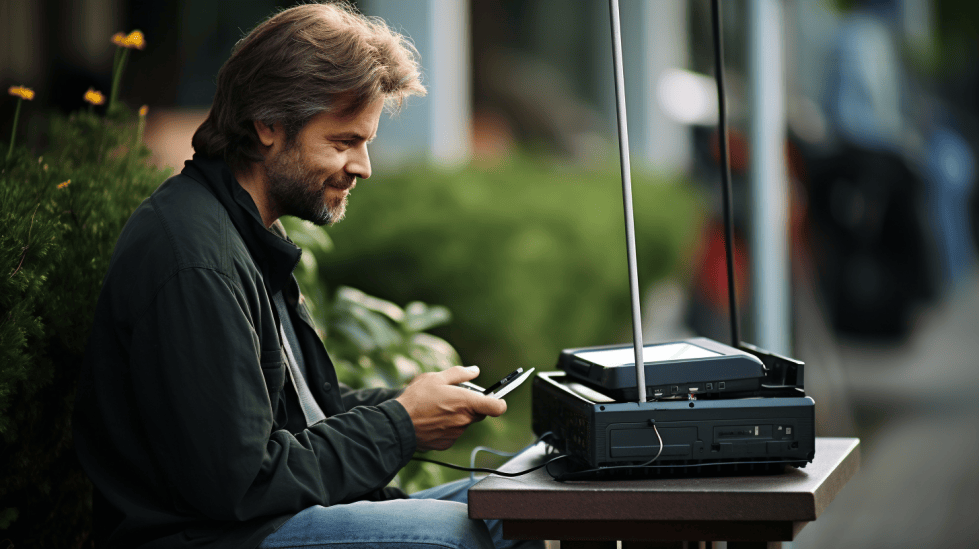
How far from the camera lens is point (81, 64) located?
6.81m

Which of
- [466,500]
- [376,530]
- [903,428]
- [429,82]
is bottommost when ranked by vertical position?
[903,428]

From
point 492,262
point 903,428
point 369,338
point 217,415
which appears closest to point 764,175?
point 492,262

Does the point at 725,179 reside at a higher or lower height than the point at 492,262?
higher

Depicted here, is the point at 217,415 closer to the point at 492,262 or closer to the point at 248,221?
the point at 248,221

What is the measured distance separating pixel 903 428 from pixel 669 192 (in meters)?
2.08

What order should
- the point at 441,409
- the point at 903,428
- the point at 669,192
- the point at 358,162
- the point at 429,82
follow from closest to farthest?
the point at 441,409
the point at 358,162
the point at 429,82
the point at 669,192
the point at 903,428

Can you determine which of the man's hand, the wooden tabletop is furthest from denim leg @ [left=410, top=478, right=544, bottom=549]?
the wooden tabletop

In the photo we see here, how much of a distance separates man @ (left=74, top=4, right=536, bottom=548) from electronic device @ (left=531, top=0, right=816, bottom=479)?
0.24m

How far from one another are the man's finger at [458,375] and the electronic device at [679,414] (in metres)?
0.21

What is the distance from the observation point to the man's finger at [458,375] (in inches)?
80.1

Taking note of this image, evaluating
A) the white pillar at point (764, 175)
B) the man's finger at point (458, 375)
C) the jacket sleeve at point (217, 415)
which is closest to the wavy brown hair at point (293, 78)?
the jacket sleeve at point (217, 415)

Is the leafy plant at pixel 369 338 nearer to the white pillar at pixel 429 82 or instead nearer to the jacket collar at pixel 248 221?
the jacket collar at pixel 248 221

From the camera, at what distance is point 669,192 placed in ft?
20.3

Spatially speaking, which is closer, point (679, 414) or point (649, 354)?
point (679, 414)
